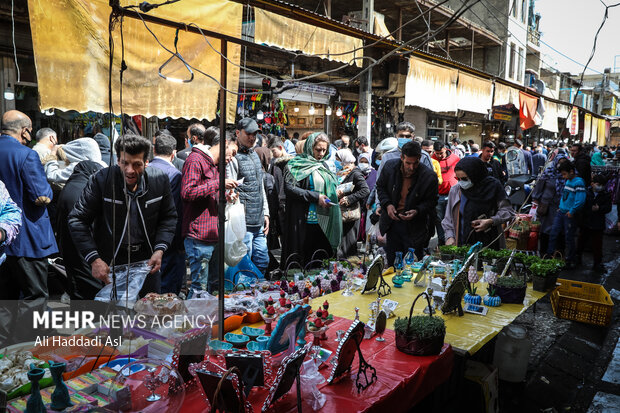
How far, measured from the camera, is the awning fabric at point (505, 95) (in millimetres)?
12797

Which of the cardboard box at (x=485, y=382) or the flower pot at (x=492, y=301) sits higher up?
the flower pot at (x=492, y=301)

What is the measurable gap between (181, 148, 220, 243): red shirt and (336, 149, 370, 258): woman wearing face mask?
205cm

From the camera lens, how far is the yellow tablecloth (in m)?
2.81

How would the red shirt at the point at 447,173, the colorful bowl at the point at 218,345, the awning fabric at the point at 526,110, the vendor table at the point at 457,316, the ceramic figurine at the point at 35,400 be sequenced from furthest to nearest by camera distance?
1. the awning fabric at the point at 526,110
2. the red shirt at the point at 447,173
3. the vendor table at the point at 457,316
4. the colorful bowl at the point at 218,345
5. the ceramic figurine at the point at 35,400

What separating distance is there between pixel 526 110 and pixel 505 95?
1533 millimetres

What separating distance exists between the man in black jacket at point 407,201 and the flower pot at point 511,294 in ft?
4.72

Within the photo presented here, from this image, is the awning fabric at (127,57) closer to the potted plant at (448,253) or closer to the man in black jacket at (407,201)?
the man in black jacket at (407,201)

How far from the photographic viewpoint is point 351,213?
20.3 ft

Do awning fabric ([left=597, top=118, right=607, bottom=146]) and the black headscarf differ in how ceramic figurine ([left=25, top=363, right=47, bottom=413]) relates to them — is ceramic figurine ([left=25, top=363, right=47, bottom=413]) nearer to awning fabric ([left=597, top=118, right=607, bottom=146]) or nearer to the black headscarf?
the black headscarf

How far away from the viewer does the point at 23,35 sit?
5.74 meters

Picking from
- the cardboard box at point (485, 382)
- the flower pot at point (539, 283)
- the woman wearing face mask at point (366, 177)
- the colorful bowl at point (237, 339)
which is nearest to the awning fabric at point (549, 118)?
the woman wearing face mask at point (366, 177)

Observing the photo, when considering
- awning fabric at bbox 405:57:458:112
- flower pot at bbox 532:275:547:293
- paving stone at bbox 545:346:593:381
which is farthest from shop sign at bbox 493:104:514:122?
flower pot at bbox 532:275:547:293

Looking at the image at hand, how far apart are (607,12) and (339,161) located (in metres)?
4.73

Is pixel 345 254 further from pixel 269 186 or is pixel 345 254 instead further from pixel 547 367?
pixel 547 367
